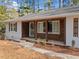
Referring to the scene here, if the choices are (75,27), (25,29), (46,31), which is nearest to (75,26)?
(75,27)

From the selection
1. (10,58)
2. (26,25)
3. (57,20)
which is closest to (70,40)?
(57,20)

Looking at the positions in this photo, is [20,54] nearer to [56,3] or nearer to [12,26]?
[12,26]

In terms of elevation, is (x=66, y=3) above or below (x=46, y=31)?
above

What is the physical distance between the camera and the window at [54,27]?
23.6 m

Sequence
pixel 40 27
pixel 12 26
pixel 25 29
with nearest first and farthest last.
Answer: pixel 40 27, pixel 25 29, pixel 12 26

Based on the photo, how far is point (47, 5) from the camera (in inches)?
2295

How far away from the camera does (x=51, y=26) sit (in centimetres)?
2478

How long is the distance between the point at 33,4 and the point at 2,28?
2334cm

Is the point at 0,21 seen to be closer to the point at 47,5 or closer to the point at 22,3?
the point at 47,5

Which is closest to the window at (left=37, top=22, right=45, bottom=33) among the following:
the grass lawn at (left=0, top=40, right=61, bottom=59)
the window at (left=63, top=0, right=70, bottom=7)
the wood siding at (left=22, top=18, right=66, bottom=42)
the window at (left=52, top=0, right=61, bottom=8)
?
the wood siding at (left=22, top=18, right=66, bottom=42)

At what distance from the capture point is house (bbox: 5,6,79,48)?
18.5m

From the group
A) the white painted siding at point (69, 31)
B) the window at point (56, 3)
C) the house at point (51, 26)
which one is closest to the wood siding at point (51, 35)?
the house at point (51, 26)

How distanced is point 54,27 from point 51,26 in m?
0.61

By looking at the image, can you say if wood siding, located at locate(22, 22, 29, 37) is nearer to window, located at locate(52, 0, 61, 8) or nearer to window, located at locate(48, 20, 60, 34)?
window, located at locate(48, 20, 60, 34)
